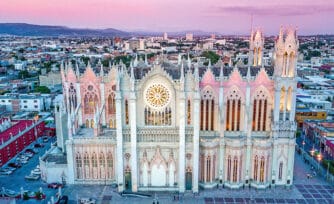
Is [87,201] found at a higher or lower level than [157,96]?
lower

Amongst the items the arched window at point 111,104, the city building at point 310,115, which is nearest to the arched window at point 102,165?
the arched window at point 111,104

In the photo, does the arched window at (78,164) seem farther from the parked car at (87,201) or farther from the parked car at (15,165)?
the parked car at (15,165)

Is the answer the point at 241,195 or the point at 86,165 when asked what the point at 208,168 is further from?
the point at 86,165

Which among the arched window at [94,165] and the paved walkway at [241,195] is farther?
the arched window at [94,165]

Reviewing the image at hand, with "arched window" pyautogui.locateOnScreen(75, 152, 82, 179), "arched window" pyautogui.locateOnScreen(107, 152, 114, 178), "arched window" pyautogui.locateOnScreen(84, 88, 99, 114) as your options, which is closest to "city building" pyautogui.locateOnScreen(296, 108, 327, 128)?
"arched window" pyautogui.locateOnScreen(107, 152, 114, 178)

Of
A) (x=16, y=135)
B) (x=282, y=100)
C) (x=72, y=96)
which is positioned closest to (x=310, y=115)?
(x=282, y=100)

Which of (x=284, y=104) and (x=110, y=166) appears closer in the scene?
(x=284, y=104)

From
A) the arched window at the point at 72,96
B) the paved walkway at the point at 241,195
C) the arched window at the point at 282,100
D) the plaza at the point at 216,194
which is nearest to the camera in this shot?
the paved walkway at the point at 241,195
